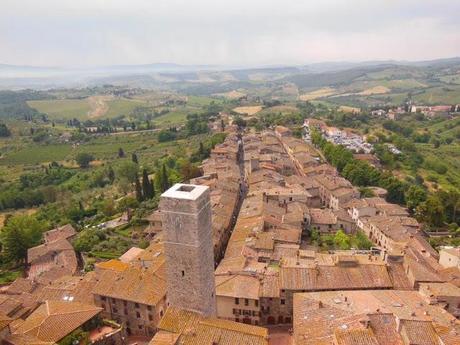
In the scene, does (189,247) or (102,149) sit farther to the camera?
(102,149)

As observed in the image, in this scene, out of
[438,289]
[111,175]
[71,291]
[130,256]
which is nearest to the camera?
[438,289]

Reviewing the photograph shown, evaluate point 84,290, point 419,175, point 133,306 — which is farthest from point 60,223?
point 419,175

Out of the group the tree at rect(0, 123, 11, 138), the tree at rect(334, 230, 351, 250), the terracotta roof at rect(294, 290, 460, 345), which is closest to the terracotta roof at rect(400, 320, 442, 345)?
the terracotta roof at rect(294, 290, 460, 345)

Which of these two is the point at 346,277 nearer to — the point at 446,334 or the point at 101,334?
the point at 446,334

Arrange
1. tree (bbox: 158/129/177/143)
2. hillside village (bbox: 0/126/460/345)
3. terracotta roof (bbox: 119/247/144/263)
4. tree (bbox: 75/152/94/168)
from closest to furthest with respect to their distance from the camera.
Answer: hillside village (bbox: 0/126/460/345) → terracotta roof (bbox: 119/247/144/263) → tree (bbox: 75/152/94/168) → tree (bbox: 158/129/177/143)

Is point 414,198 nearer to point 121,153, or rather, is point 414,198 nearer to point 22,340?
point 22,340

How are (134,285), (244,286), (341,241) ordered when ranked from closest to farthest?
(134,285) < (244,286) < (341,241)

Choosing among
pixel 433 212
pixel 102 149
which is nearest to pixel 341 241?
pixel 433 212

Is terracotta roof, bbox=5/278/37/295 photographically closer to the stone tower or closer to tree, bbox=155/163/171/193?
the stone tower
